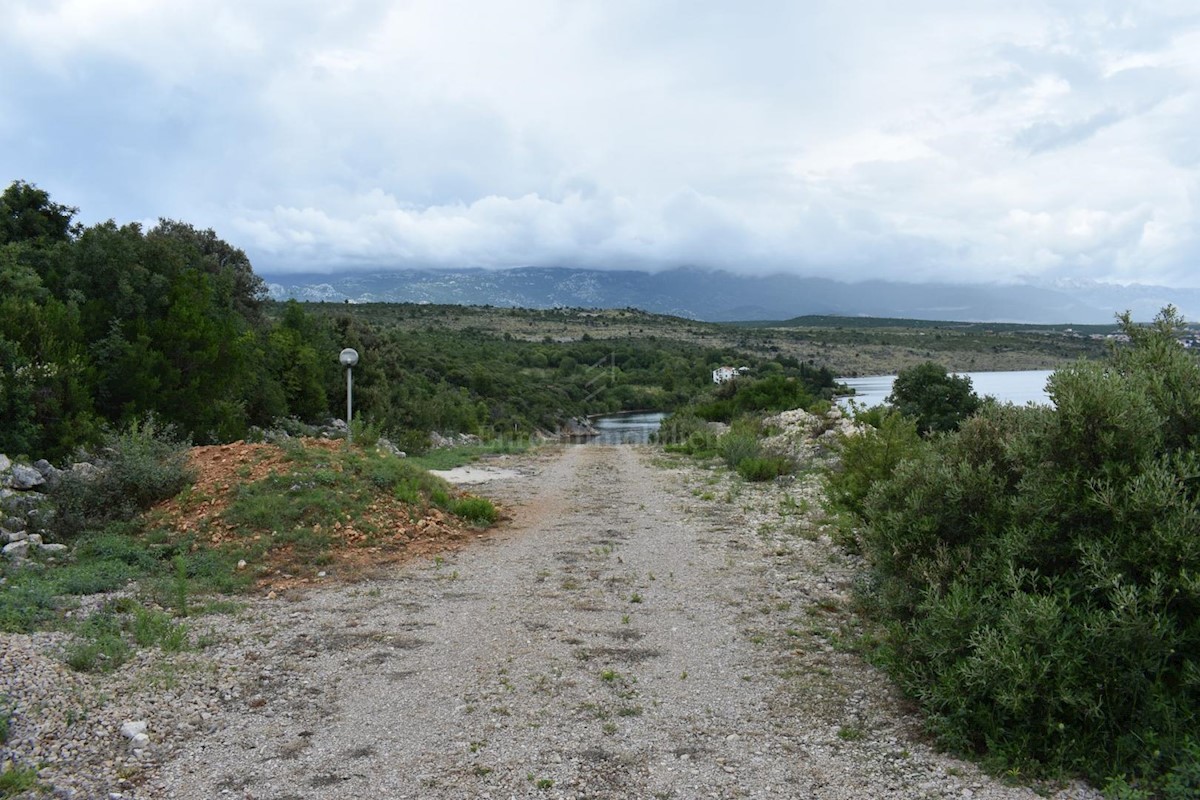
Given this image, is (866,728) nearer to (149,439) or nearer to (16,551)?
(16,551)

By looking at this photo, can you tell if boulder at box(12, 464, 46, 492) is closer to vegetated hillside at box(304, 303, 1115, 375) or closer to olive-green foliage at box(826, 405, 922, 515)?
olive-green foliage at box(826, 405, 922, 515)

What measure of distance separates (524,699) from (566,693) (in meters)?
0.29

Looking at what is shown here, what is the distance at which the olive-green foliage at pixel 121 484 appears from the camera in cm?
934

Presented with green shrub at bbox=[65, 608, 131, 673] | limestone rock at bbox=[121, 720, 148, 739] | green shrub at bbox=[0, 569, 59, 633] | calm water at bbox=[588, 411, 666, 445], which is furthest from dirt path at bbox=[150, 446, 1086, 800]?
calm water at bbox=[588, 411, 666, 445]

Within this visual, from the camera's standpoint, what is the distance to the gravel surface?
4199 millimetres

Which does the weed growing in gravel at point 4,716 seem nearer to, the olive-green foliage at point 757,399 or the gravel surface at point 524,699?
the gravel surface at point 524,699

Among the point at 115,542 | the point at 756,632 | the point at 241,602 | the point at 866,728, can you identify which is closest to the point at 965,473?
the point at 866,728

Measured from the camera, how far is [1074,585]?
14.9 ft

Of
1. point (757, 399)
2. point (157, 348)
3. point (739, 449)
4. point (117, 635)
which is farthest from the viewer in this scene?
point (757, 399)

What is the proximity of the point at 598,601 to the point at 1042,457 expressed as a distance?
13.9ft

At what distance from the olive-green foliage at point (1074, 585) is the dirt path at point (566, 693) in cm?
34

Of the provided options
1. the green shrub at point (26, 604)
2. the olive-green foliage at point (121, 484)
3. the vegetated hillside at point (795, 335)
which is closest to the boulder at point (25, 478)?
the olive-green foliage at point (121, 484)

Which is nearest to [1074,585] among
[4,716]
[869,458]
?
[869,458]

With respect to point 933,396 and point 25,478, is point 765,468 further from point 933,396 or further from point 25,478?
point 933,396
